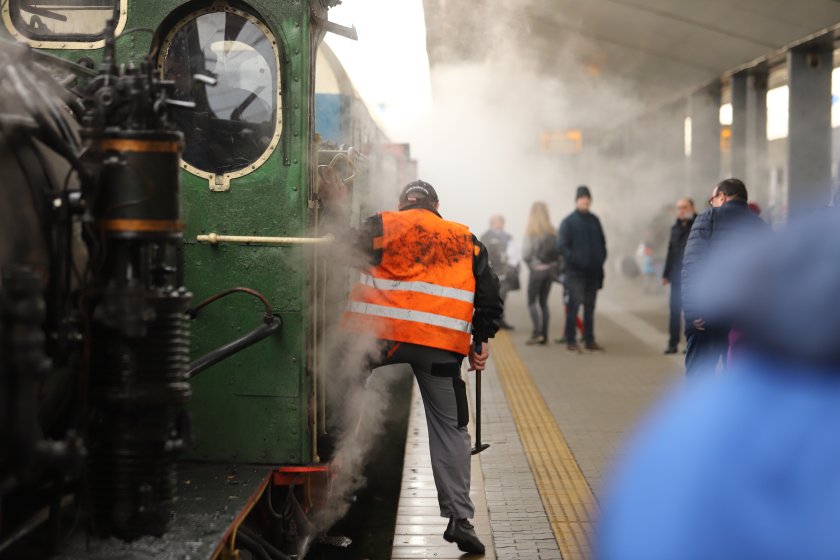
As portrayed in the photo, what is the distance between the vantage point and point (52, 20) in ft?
13.4

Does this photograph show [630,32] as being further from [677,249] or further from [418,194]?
[418,194]

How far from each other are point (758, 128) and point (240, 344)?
1351cm

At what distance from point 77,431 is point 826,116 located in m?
12.2

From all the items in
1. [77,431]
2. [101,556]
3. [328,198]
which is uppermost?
[328,198]

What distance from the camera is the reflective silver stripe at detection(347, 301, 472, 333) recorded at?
16.4 feet

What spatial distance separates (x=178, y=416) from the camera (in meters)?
3.02

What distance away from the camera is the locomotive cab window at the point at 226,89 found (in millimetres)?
4219

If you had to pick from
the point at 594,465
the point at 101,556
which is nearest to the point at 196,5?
the point at 101,556

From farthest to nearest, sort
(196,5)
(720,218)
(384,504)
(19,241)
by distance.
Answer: (720,218), (384,504), (196,5), (19,241)

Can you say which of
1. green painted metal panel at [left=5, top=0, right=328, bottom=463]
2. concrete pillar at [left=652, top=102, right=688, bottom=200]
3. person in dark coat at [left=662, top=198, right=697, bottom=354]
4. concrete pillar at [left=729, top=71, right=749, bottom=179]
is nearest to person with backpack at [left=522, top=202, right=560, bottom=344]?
person in dark coat at [left=662, top=198, right=697, bottom=354]

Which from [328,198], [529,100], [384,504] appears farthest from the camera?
[529,100]

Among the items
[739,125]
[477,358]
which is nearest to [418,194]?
[477,358]

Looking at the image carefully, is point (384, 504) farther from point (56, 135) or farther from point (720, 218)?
point (56, 135)

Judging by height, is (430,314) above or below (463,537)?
above
